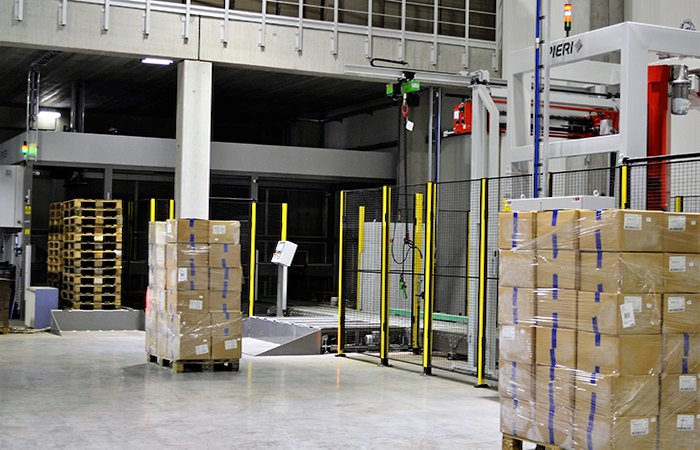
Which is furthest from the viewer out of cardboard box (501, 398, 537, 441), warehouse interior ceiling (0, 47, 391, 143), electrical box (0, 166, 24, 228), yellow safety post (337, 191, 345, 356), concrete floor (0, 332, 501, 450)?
warehouse interior ceiling (0, 47, 391, 143)

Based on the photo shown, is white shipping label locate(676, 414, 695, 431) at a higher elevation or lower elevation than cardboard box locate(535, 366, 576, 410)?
lower

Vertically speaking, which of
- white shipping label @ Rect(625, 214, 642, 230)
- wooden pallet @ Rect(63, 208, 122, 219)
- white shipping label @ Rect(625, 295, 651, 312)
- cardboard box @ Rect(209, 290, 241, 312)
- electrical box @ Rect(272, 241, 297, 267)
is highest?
wooden pallet @ Rect(63, 208, 122, 219)

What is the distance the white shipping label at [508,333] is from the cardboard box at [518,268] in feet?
1.01

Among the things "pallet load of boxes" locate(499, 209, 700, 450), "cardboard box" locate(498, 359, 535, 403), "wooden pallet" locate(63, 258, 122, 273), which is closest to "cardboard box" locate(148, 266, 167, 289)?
"wooden pallet" locate(63, 258, 122, 273)

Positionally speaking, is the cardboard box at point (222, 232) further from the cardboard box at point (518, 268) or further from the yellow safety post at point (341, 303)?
the cardboard box at point (518, 268)

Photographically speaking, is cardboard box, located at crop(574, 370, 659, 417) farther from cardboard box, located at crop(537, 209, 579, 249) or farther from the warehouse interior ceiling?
the warehouse interior ceiling

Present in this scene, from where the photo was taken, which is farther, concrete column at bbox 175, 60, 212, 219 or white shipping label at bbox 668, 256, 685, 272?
concrete column at bbox 175, 60, 212, 219

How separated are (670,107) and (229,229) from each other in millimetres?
5110

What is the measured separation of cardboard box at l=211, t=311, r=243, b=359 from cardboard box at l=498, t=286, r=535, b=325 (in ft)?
14.9

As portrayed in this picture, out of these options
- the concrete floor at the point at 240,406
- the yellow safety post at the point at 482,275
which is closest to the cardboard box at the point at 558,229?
the concrete floor at the point at 240,406

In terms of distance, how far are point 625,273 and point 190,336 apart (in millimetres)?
5809

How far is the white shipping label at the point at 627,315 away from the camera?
5238 millimetres

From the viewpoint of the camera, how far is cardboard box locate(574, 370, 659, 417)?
518 centimetres

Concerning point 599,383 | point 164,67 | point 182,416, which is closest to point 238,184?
point 164,67
